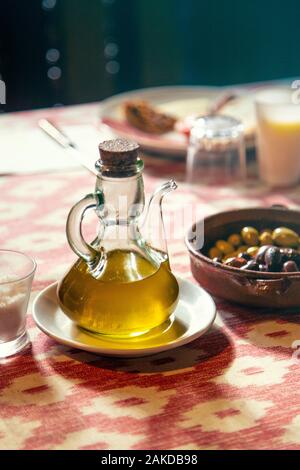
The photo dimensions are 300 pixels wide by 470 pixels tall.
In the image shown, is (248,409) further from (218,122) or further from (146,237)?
(218,122)

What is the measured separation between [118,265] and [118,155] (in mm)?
115

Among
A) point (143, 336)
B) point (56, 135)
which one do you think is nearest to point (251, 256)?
point (143, 336)

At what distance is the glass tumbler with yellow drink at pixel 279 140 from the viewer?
4.62 feet

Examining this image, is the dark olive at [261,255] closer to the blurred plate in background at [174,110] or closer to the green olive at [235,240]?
the green olive at [235,240]

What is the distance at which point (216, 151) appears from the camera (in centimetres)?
142

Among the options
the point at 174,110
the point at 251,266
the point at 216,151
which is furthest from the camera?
the point at 174,110

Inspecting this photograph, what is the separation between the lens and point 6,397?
2.56 feet

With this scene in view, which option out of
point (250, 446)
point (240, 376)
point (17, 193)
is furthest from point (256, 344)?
point (17, 193)

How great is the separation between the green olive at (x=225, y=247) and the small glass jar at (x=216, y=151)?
1.33ft

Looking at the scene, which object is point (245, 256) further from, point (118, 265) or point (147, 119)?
point (147, 119)

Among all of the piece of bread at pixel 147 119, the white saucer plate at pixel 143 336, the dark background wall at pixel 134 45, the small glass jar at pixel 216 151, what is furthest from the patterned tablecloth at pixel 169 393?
the dark background wall at pixel 134 45

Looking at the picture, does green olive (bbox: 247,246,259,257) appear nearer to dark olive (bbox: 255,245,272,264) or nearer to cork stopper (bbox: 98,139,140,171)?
dark olive (bbox: 255,245,272,264)

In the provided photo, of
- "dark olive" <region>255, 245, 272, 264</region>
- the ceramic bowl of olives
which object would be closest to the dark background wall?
the ceramic bowl of olives

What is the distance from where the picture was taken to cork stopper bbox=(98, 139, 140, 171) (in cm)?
81
